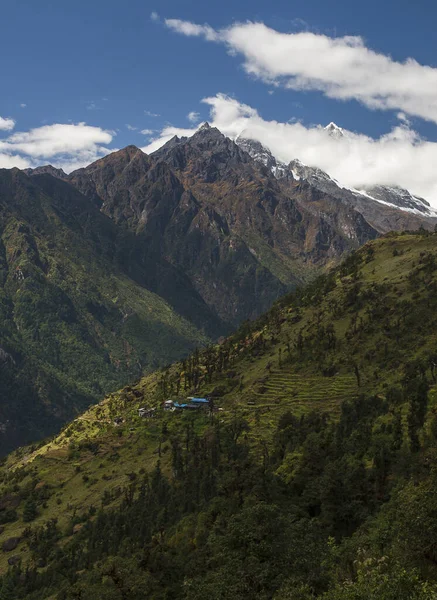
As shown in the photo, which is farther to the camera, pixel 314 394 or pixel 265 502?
pixel 314 394

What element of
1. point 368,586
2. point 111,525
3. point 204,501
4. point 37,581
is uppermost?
point 368,586

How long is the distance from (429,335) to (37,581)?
5172 inches

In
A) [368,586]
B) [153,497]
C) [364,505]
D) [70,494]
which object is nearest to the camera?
[368,586]

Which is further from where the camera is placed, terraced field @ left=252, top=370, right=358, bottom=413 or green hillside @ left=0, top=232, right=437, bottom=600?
terraced field @ left=252, top=370, right=358, bottom=413

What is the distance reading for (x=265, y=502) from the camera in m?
88.4

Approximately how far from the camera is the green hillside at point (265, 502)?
207 feet

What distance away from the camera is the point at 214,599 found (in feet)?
192

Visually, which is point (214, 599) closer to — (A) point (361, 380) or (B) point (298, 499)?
(B) point (298, 499)

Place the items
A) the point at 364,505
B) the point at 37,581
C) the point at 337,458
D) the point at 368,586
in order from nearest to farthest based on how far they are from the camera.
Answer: the point at 368,586
the point at 364,505
the point at 337,458
the point at 37,581

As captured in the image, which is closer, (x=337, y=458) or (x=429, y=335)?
(x=337, y=458)

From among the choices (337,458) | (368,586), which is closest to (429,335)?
(337,458)

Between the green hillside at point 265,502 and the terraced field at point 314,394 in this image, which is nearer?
the green hillside at point 265,502

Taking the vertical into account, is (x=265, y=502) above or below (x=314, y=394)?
above

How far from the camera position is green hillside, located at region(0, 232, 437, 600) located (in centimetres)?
6303
